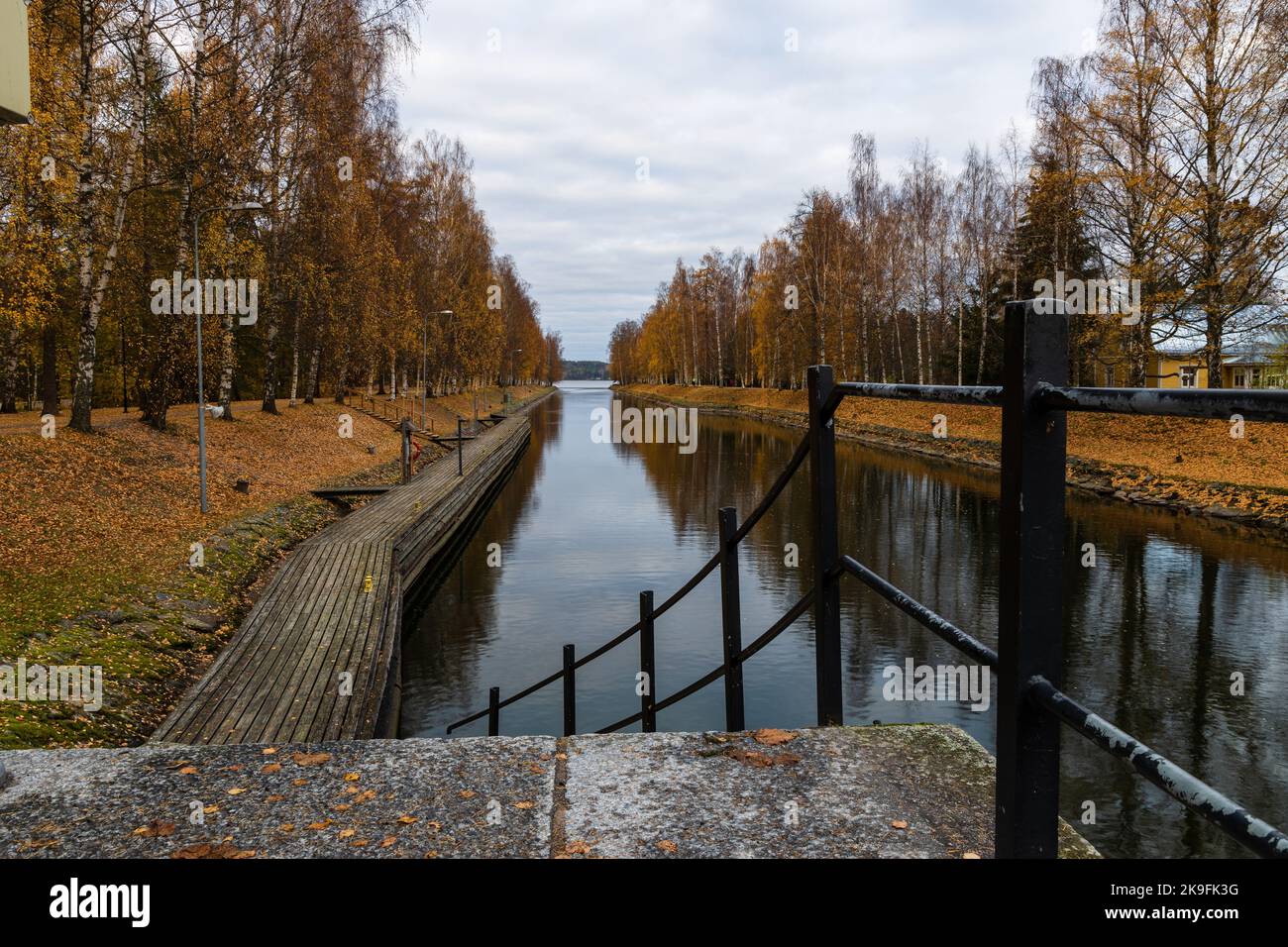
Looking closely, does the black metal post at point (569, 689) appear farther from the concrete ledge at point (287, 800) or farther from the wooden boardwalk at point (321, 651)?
the concrete ledge at point (287, 800)

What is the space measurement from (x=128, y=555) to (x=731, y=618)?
9.37 m

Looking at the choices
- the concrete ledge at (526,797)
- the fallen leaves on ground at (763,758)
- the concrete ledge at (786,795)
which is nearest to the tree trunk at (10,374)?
the concrete ledge at (526,797)

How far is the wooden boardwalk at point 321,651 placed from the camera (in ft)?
23.3

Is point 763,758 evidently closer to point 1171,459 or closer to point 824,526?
point 824,526

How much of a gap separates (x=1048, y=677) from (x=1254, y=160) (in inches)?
1156

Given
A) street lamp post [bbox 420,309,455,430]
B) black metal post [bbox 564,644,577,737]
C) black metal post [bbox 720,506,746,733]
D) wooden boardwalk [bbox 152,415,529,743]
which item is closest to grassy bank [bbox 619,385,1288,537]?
black metal post [bbox 564,644,577,737]

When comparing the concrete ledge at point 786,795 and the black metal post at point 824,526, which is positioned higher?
the black metal post at point 824,526

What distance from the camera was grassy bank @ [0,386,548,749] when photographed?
290 inches

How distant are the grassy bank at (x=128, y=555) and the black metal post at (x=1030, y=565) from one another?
6694 mm

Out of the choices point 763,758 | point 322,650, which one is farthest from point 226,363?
point 763,758

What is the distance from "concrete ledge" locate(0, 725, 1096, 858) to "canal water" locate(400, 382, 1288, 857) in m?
5.14

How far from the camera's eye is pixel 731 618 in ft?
16.2
